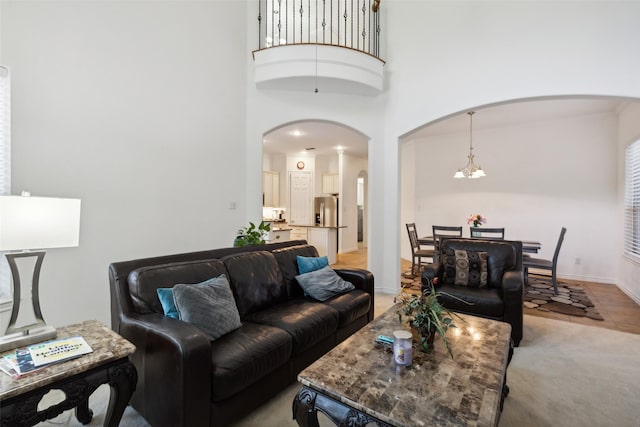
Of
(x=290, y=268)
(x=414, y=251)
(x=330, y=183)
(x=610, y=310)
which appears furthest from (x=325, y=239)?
(x=610, y=310)

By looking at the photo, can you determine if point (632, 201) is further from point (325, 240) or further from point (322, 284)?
point (325, 240)

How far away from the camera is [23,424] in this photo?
1217 millimetres

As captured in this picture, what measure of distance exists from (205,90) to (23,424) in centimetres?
373

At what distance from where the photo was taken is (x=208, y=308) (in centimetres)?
195

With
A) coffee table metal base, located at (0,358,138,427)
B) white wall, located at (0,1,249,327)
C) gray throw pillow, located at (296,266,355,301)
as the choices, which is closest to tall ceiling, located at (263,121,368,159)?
white wall, located at (0,1,249,327)

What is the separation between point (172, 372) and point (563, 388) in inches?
106

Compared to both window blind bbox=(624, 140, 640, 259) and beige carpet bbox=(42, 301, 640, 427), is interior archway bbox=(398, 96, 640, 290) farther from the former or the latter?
beige carpet bbox=(42, 301, 640, 427)

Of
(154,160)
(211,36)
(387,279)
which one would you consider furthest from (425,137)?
(154,160)

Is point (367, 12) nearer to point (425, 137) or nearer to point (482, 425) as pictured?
point (425, 137)

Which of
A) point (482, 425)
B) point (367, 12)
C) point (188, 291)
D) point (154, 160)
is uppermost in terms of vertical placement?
point (367, 12)

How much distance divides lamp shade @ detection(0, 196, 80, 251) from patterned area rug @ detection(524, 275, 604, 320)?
4.88 metres

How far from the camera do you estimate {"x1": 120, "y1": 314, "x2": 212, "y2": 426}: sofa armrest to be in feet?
4.98

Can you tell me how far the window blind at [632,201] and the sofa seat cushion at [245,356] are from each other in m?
5.38

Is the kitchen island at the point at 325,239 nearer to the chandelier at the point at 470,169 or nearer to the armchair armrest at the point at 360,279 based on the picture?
the chandelier at the point at 470,169
